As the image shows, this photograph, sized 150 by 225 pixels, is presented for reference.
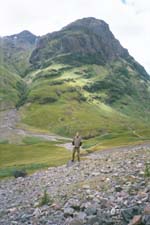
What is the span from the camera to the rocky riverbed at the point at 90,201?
77.7 ft

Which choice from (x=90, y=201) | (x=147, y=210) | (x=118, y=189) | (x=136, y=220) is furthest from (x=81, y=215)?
(x=118, y=189)

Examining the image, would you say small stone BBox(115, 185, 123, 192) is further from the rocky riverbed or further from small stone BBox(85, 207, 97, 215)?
small stone BBox(85, 207, 97, 215)

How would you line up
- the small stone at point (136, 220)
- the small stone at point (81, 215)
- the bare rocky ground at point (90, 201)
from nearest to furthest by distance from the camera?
the small stone at point (136, 220) → the bare rocky ground at point (90, 201) → the small stone at point (81, 215)

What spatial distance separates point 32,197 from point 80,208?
9.97 metres

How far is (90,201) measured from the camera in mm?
28547

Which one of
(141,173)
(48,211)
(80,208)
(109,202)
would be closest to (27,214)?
(48,211)

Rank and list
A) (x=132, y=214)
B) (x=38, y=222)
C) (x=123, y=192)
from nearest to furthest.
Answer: (x=132, y=214) < (x=38, y=222) < (x=123, y=192)

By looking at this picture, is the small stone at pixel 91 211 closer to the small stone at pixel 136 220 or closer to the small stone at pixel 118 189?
the small stone at pixel 118 189

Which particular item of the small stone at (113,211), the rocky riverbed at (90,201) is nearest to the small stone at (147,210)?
the rocky riverbed at (90,201)

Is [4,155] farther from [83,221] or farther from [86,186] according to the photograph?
[83,221]

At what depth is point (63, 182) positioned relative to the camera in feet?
133

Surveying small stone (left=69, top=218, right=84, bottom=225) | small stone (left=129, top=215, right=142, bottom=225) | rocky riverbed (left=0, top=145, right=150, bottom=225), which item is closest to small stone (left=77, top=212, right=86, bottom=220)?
rocky riverbed (left=0, top=145, right=150, bottom=225)

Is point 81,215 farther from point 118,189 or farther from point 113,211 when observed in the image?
point 118,189

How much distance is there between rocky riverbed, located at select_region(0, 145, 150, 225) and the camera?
23688 mm
